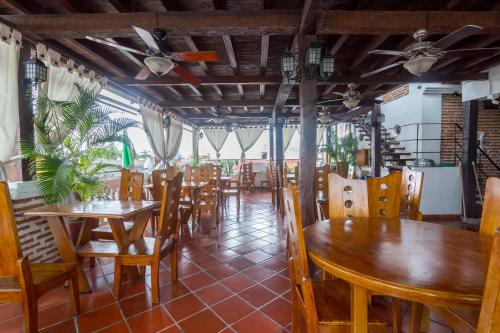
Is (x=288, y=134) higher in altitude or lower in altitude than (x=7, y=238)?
higher

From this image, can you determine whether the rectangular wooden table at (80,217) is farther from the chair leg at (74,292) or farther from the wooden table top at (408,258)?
the wooden table top at (408,258)

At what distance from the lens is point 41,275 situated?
1496 mm

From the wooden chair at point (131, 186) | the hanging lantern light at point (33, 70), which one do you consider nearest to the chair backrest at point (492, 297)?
the wooden chair at point (131, 186)

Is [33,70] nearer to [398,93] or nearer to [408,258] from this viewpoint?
[408,258]

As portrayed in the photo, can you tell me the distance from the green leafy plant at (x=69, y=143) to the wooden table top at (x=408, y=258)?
2.40m

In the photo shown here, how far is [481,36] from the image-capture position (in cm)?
294

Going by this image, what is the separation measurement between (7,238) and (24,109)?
1825mm

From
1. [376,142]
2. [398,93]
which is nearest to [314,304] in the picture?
[376,142]

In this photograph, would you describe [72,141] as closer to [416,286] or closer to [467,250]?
[416,286]

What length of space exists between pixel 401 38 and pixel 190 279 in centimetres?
385

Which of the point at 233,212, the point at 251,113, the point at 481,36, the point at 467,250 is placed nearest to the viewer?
the point at 467,250

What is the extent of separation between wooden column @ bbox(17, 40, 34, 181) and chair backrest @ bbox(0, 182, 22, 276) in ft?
5.11

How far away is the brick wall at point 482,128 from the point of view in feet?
18.9

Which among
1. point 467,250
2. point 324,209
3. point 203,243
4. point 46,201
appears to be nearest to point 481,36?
point 324,209
